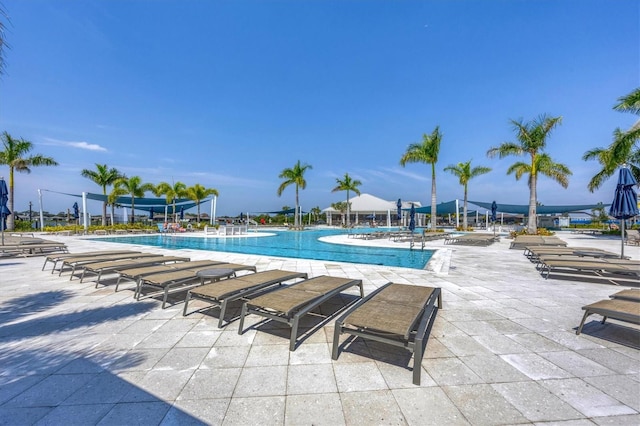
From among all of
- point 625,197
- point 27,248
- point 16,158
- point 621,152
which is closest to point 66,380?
point 27,248

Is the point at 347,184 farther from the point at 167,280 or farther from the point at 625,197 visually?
the point at 167,280

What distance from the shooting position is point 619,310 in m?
2.68

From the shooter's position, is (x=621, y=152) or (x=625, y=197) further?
(x=621, y=152)

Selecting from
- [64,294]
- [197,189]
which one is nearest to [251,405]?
[64,294]

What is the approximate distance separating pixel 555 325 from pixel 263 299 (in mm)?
3500

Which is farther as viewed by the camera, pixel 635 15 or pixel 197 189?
pixel 197 189

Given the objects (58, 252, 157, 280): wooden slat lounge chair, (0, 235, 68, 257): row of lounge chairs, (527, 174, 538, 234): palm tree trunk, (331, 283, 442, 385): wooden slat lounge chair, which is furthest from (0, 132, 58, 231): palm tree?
(527, 174, 538, 234): palm tree trunk

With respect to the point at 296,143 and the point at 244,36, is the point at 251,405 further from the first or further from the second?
the point at 296,143

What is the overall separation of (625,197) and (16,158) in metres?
31.1

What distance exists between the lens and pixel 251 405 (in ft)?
6.01

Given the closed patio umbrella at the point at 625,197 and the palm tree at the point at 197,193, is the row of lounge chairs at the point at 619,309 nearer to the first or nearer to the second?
the closed patio umbrella at the point at 625,197

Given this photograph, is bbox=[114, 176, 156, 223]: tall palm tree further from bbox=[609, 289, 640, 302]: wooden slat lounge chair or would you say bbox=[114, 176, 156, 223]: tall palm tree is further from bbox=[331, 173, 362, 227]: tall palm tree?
bbox=[609, 289, 640, 302]: wooden slat lounge chair

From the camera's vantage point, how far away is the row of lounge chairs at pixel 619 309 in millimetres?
2572

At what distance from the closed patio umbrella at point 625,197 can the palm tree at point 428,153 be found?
11.5 metres
